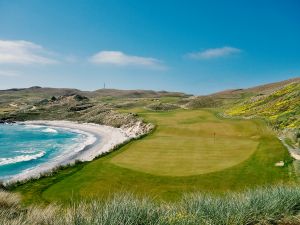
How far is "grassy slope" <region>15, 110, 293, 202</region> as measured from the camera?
20.5 meters

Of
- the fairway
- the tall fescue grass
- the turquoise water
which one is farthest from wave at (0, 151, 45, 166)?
the tall fescue grass

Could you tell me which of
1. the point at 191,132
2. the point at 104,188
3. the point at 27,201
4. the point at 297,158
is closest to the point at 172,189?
the point at 104,188

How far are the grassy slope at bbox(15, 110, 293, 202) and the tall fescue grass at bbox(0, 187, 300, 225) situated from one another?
9827 mm

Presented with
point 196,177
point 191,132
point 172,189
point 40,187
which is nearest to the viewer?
point 172,189

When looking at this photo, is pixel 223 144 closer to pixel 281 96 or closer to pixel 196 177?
pixel 196 177

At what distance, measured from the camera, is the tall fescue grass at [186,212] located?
7070 millimetres

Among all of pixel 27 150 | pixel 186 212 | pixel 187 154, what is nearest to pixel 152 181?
pixel 187 154

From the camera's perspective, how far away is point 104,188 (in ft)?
70.9

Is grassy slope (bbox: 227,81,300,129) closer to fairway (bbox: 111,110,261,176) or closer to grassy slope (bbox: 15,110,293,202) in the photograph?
fairway (bbox: 111,110,261,176)

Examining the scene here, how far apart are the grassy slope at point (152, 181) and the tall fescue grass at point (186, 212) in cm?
983

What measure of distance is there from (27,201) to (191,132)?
27.7 m

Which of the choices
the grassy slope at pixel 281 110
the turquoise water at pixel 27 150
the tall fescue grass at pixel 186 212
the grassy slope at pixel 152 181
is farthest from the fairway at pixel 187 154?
the turquoise water at pixel 27 150

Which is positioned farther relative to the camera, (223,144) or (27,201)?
(223,144)

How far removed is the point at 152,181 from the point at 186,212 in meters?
14.2
